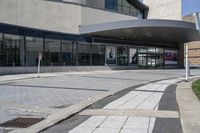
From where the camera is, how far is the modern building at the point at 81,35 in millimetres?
35125

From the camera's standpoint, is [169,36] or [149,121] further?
[169,36]

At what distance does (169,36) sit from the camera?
4975 cm

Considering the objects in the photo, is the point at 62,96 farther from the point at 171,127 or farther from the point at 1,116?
the point at 171,127

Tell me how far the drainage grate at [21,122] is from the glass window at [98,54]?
3453cm

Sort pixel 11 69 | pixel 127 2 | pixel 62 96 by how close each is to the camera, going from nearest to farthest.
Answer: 1. pixel 62 96
2. pixel 11 69
3. pixel 127 2

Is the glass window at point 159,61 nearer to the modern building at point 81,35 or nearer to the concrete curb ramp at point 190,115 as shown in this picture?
the modern building at point 81,35

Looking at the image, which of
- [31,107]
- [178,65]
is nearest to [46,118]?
[31,107]

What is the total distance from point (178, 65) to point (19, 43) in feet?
102

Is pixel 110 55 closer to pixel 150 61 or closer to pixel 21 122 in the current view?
pixel 150 61

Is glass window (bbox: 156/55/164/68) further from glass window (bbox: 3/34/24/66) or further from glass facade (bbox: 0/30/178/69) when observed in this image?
glass window (bbox: 3/34/24/66)

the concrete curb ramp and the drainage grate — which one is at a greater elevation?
the concrete curb ramp

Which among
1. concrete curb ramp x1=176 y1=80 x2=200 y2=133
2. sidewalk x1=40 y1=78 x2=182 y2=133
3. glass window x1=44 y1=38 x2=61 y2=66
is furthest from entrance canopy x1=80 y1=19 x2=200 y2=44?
sidewalk x1=40 y1=78 x2=182 y2=133

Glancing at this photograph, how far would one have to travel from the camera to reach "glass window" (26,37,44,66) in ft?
120

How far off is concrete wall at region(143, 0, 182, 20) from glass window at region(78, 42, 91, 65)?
28503mm
